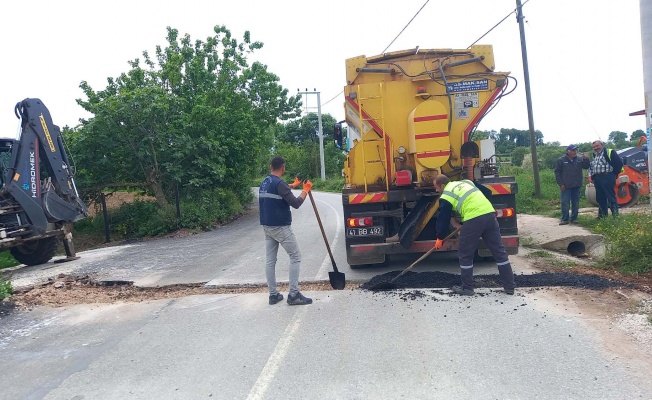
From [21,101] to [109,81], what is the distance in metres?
7.66

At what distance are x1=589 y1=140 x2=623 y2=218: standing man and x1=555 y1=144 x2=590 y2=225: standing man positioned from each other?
12.1 inches

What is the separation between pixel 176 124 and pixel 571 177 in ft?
39.9

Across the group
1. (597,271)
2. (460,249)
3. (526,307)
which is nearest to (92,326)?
(460,249)

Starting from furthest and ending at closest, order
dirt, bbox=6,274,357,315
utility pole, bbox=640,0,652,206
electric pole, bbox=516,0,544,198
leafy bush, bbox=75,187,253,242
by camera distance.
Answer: leafy bush, bbox=75,187,253,242 < electric pole, bbox=516,0,544,198 < dirt, bbox=6,274,357,315 < utility pole, bbox=640,0,652,206

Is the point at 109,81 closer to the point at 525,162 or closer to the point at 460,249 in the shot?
the point at 460,249

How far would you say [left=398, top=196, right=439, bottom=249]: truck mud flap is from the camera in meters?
7.40

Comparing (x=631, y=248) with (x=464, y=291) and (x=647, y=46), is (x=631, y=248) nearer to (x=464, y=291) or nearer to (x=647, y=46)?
(x=464, y=291)

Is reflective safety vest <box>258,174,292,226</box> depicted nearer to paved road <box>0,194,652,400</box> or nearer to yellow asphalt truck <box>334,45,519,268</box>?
paved road <box>0,194,652,400</box>

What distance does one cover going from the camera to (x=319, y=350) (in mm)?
4660

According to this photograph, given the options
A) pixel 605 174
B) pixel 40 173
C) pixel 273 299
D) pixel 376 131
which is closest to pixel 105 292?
pixel 273 299

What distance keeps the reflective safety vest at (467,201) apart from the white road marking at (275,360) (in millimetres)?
2257

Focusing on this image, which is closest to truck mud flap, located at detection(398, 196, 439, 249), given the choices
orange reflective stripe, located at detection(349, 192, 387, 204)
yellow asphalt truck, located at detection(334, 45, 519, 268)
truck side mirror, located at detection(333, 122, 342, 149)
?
yellow asphalt truck, located at detection(334, 45, 519, 268)

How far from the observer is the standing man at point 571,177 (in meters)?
10.4

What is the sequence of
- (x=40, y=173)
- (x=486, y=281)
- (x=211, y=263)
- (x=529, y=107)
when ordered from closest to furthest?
(x=486, y=281) → (x=211, y=263) → (x=40, y=173) → (x=529, y=107)
